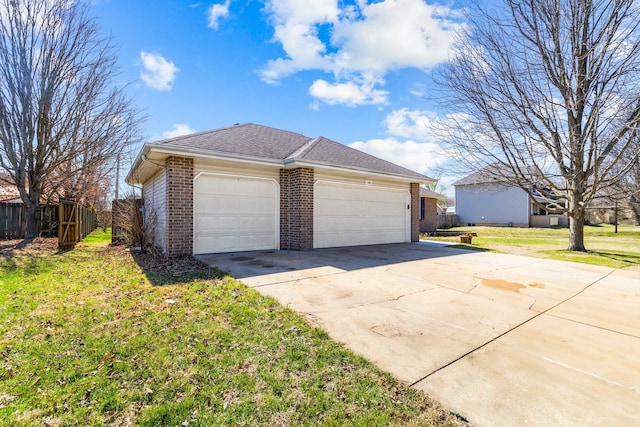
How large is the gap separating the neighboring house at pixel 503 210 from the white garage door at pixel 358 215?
1546 centimetres

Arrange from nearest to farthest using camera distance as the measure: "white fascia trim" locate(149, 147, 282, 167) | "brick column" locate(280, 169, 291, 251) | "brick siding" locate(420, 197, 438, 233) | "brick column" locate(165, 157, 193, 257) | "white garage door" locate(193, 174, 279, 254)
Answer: "white fascia trim" locate(149, 147, 282, 167) < "brick column" locate(165, 157, 193, 257) < "white garage door" locate(193, 174, 279, 254) < "brick column" locate(280, 169, 291, 251) < "brick siding" locate(420, 197, 438, 233)

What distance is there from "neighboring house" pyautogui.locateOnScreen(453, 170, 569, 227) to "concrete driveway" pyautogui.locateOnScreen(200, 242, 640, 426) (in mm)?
21680

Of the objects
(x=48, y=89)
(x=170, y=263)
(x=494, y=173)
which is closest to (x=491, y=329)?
(x=170, y=263)

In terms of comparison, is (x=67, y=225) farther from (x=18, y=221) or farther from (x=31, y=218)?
(x=18, y=221)

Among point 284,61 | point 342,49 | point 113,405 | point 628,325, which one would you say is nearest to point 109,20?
point 284,61

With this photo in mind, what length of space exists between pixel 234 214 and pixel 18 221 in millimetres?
11550

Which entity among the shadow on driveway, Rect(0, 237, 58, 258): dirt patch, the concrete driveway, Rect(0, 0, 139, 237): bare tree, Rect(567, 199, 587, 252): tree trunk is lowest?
the concrete driveway

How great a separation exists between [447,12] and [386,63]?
234 cm

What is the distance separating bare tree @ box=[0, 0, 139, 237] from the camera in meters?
11.8

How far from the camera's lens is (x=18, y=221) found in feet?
44.2

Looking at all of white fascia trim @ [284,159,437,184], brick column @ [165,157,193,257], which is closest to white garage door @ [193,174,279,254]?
brick column @ [165,157,193,257]

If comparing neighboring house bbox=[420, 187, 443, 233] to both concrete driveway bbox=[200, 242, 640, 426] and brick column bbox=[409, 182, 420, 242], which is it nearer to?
brick column bbox=[409, 182, 420, 242]

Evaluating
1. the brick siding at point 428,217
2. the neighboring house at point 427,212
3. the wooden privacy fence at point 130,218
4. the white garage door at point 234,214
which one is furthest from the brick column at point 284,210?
the brick siding at point 428,217

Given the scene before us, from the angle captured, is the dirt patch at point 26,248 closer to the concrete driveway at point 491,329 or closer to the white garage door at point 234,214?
the white garage door at point 234,214
